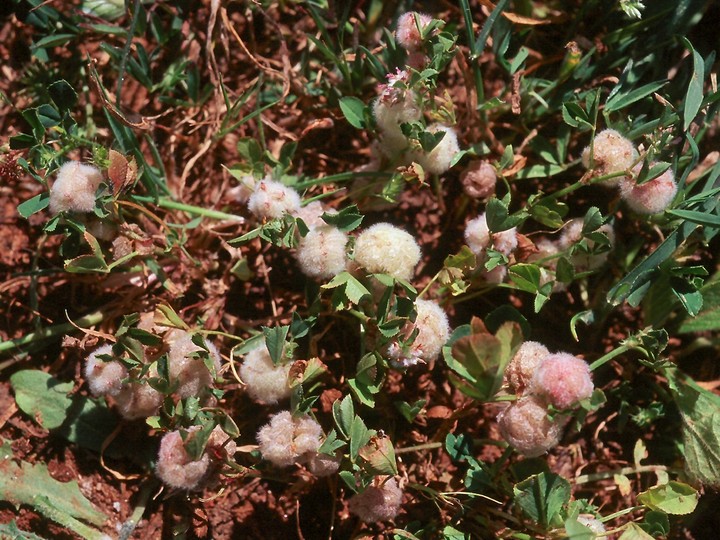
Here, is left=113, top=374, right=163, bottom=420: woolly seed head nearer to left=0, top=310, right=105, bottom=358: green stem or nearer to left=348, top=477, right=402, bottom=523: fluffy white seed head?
left=0, top=310, right=105, bottom=358: green stem

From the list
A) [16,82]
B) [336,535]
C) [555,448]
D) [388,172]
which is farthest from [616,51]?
[16,82]

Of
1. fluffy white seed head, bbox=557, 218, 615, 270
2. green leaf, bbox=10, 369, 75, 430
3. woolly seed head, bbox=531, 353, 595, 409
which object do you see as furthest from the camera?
green leaf, bbox=10, 369, 75, 430

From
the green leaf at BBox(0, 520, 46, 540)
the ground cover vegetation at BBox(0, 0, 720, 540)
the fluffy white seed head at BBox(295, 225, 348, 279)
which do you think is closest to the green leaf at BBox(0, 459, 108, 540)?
the ground cover vegetation at BBox(0, 0, 720, 540)

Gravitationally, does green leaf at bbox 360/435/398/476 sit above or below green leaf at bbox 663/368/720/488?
above

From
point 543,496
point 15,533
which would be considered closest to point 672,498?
point 543,496

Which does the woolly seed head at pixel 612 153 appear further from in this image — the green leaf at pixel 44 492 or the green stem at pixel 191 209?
the green leaf at pixel 44 492

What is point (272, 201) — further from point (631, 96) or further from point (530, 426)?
point (631, 96)
